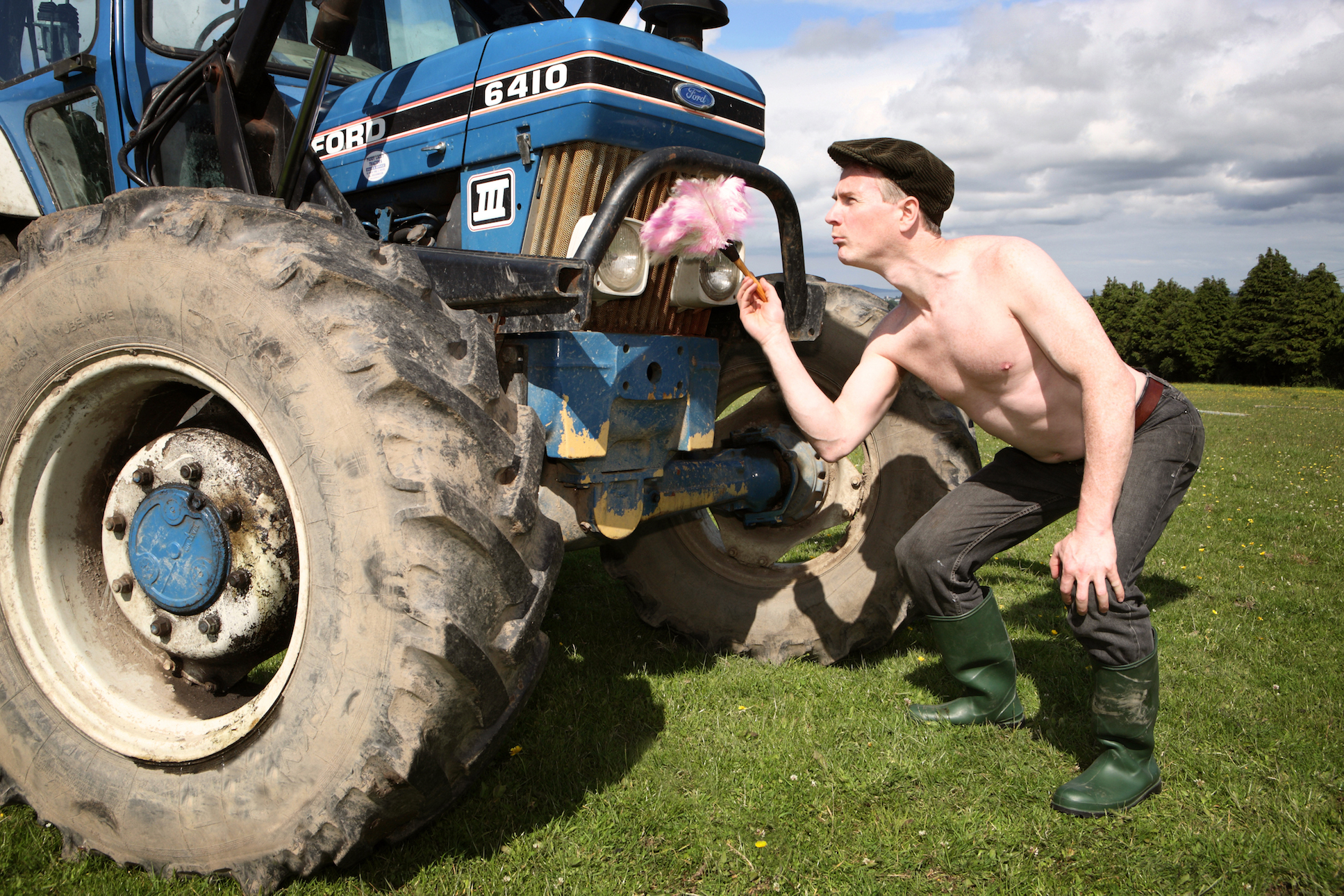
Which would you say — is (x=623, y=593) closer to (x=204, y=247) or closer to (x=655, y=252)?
(x=655, y=252)

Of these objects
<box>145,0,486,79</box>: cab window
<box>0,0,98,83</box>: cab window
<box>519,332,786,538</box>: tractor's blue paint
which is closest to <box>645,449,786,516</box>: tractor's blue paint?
<box>519,332,786,538</box>: tractor's blue paint

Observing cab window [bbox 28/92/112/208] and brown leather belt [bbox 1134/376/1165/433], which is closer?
brown leather belt [bbox 1134/376/1165/433]

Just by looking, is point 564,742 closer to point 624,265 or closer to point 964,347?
point 624,265

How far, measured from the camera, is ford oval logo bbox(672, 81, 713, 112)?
102 inches

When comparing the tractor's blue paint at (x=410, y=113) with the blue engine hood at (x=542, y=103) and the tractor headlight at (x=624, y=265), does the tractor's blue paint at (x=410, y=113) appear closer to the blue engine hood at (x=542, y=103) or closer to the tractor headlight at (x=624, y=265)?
the blue engine hood at (x=542, y=103)

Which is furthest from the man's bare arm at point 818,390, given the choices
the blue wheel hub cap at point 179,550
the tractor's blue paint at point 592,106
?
the blue wheel hub cap at point 179,550

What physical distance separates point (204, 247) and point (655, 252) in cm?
110

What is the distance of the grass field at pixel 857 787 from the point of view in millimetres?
2123

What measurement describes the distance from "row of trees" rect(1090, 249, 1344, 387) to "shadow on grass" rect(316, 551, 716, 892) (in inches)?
1470

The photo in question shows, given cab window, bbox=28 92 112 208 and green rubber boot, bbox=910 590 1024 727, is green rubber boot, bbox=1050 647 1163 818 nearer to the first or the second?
green rubber boot, bbox=910 590 1024 727

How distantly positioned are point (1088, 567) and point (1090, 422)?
37 centimetres

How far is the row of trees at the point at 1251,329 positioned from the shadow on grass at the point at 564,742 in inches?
1470

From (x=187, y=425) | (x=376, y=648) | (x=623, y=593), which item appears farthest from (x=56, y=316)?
(x=623, y=593)

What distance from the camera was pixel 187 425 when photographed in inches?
90.6
